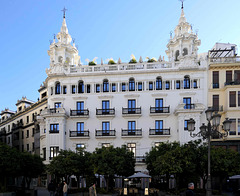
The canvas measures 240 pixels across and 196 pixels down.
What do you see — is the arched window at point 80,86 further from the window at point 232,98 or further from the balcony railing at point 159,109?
the window at point 232,98

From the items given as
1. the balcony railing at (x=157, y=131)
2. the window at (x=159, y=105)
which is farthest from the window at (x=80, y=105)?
the window at (x=159, y=105)

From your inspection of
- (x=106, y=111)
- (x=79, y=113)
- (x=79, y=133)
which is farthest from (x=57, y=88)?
(x=106, y=111)

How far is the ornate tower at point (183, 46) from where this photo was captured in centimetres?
4238

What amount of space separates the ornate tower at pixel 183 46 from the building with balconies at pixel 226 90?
2.85 meters

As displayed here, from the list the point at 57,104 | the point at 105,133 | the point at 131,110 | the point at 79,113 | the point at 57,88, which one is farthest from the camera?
the point at 57,88

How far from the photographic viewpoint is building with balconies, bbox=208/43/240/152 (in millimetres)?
40312

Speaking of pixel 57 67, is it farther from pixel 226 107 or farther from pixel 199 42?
pixel 226 107

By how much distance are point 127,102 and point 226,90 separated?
1309 cm

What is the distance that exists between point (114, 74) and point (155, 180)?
50.0ft

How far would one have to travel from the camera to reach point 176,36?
150 feet

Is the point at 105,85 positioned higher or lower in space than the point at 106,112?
higher

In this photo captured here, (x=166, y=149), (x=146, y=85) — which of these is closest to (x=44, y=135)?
(x=146, y=85)

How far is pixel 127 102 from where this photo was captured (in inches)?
1697

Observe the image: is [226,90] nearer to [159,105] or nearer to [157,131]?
[159,105]
